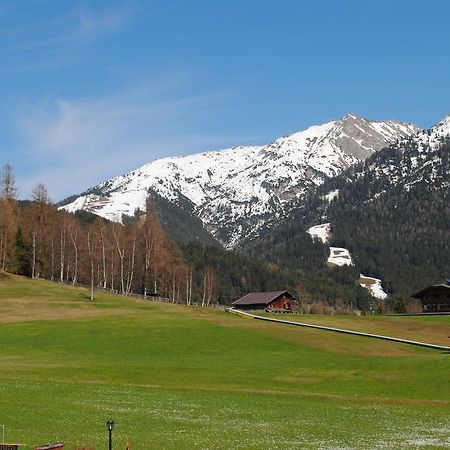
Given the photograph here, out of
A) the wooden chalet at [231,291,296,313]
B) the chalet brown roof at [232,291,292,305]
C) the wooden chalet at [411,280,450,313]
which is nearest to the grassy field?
the wooden chalet at [411,280,450,313]

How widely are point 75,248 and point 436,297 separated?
260 feet

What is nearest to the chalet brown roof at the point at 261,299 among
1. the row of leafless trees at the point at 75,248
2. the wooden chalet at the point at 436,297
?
the row of leafless trees at the point at 75,248

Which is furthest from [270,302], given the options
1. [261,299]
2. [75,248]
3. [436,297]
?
[75,248]

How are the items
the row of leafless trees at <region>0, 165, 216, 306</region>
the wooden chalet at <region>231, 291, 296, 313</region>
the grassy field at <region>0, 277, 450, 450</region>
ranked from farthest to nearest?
the wooden chalet at <region>231, 291, 296, 313</region>
the row of leafless trees at <region>0, 165, 216, 306</region>
the grassy field at <region>0, 277, 450, 450</region>

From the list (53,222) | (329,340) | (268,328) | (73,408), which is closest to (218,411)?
(73,408)

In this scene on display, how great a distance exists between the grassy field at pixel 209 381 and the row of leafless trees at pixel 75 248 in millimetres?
29259

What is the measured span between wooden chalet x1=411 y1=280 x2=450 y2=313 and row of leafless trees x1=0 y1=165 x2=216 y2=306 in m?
57.6

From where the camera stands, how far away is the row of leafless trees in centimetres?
14912

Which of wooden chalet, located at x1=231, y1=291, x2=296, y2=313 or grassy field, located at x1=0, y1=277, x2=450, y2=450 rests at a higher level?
wooden chalet, located at x1=231, y1=291, x2=296, y2=313

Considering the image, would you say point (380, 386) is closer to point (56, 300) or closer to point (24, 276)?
point (56, 300)

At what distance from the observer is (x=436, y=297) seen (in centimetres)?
15625

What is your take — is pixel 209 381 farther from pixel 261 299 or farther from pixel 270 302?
pixel 261 299

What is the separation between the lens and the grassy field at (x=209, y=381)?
35.2 metres

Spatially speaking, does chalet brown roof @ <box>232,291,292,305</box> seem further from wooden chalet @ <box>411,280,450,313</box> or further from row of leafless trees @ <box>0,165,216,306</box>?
wooden chalet @ <box>411,280,450,313</box>
